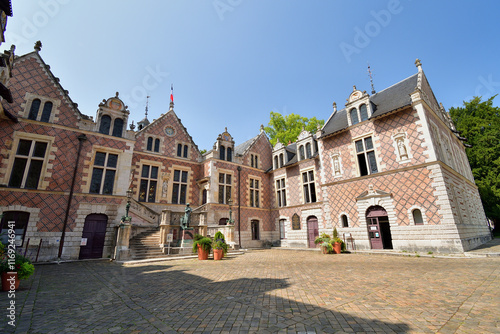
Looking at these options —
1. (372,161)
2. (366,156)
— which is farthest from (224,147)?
(372,161)

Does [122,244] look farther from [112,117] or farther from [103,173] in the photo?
[112,117]

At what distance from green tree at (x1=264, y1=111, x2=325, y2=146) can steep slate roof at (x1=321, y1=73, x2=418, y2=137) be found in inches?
348

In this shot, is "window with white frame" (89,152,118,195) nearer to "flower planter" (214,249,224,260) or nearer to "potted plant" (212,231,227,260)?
"potted plant" (212,231,227,260)

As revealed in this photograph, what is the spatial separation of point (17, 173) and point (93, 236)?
17.5 feet

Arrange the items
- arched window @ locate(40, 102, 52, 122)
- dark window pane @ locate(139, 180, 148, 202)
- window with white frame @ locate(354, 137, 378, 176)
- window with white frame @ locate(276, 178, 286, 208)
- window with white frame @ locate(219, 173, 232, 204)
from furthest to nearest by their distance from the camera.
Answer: window with white frame @ locate(276, 178, 286, 208) → window with white frame @ locate(219, 173, 232, 204) → dark window pane @ locate(139, 180, 148, 202) → window with white frame @ locate(354, 137, 378, 176) → arched window @ locate(40, 102, 52, 122)

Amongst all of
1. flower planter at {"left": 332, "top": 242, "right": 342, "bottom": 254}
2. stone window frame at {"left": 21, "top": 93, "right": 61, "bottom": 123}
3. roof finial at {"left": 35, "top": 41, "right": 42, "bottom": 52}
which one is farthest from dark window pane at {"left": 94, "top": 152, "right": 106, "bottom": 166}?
flower planter at {"left": 332, "top": 242, "right": 342, "bottom": 254}

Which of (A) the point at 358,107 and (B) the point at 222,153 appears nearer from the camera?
(A) the point at 358,107

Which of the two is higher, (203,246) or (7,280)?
(203,246)

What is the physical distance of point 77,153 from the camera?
45.8ft

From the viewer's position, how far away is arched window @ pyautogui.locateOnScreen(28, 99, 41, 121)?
1322 cm

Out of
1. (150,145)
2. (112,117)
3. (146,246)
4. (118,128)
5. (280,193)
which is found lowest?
(146,246)

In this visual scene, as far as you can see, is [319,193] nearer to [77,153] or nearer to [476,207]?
[476,207]

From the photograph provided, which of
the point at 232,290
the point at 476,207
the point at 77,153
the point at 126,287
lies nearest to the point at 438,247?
the point at 476,207

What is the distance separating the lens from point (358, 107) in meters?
16.9
